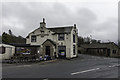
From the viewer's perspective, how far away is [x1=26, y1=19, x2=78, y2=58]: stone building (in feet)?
101

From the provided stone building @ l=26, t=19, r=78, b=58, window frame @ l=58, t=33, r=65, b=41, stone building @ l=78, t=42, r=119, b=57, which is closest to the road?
stone building @ l=26, t=19, r=78, b=58

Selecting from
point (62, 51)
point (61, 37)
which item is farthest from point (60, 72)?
point (61, 37)

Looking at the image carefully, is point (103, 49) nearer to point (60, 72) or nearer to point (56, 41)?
point (56, 41)

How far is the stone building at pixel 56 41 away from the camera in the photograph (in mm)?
30736

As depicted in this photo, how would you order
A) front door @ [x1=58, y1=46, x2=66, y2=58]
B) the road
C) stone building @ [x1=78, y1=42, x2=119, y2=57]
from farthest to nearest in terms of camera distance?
stone building @ [x1=78, y1=42, x2=119, y2=57] < front door @ [x1=58, y1=46, x2=66, y2=58] < the road

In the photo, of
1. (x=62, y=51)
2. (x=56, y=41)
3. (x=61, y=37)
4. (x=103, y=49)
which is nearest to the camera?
(x=62, y=51)

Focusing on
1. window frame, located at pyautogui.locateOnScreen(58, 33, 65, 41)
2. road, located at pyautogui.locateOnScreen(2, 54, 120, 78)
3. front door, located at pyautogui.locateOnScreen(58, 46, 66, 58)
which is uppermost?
window frame, located at pyautogui.locateOnScreen(58, 33, 65, 41)

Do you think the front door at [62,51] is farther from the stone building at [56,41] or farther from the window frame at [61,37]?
the window frame at [61,37]

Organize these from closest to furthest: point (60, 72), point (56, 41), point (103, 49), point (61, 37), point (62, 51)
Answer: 1. point (60, 72)
2. point (62, 51)
3. point (61, 37)
4. point (56, 41)
5. point (103, 49)

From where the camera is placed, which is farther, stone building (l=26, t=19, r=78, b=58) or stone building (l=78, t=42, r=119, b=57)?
stone building (l=78, t=42, r=119, b=57)

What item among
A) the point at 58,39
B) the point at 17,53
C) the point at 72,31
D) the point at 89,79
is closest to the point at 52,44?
the point at 58,39

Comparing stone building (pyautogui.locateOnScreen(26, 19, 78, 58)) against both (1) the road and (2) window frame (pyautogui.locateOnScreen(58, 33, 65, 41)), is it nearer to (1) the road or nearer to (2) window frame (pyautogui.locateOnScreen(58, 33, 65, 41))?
(2) window frame (pyautogui.locateOnScreen(58, 33, 65, 41))

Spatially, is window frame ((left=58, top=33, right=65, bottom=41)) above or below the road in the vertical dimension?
above

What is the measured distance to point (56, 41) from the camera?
31.9m
